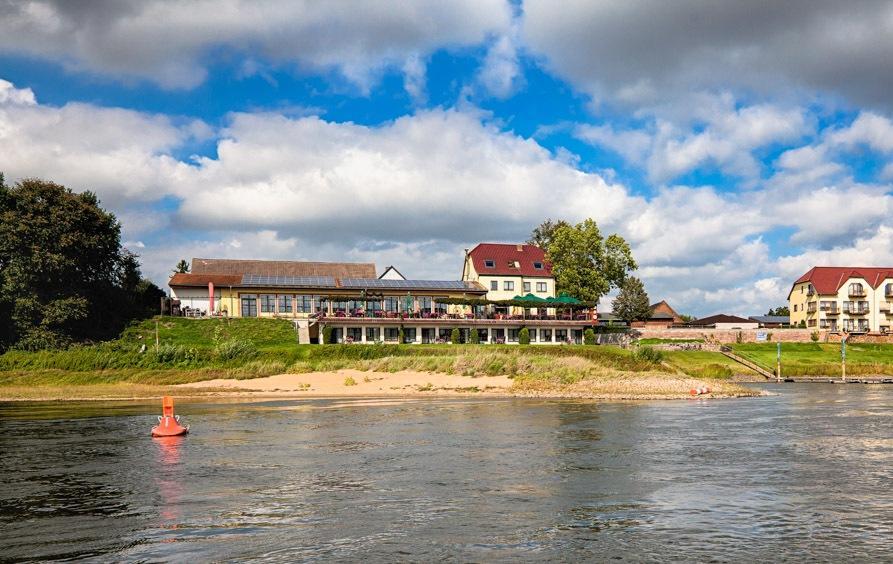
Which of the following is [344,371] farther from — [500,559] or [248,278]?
[500,559]

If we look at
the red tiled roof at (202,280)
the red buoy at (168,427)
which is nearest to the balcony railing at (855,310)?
the red tiled roof at (202,280)

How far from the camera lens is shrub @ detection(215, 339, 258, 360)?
201 feet

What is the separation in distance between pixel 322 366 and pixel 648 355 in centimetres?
3060

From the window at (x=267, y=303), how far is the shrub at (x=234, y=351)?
21875 millimetres

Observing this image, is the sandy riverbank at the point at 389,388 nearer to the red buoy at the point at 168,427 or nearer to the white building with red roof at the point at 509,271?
the red buoy at the point at 168,427

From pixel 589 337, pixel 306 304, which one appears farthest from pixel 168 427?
pixel 589 337

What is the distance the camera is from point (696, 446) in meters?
25.8

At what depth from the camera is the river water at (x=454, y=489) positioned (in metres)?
13.9

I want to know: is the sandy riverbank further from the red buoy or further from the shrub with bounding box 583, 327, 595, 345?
the shrub with bounding box 583, 327, 595, 345

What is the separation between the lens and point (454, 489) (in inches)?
739

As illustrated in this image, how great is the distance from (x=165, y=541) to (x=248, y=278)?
245 feet

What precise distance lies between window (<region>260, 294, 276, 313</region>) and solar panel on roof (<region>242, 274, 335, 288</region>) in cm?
143

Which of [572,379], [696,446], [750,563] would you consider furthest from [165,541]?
[572,379]

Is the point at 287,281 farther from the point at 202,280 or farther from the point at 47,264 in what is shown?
the point at 47,264
